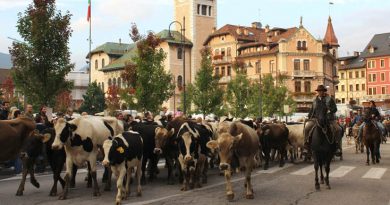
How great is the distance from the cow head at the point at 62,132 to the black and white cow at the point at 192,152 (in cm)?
269

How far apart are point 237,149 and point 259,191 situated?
162 cm

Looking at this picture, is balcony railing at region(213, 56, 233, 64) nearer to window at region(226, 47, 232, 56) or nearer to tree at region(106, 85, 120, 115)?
window at region(226, 47, 232, 56)

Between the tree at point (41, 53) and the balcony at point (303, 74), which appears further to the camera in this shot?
the balcony at point (303, 74)

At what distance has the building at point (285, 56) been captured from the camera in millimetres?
84188

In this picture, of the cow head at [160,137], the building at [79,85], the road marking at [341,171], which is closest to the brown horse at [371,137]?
the road marking at [341,171]

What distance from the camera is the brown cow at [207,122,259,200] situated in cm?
1135

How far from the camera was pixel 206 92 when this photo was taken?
45.5 m

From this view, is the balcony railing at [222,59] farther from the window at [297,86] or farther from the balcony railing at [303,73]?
the window at [297,86]

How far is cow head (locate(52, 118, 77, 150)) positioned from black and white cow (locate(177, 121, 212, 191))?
8.81 feet

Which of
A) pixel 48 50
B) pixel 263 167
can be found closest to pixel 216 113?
pixel 48 50

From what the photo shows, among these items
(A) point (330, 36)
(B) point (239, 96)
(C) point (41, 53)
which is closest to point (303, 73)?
(B) point (239, 96)

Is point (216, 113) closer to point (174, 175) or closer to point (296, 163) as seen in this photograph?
point (296, 163)

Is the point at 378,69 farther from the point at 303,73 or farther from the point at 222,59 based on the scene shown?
the point at 222,59

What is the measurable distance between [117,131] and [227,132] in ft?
11.8
